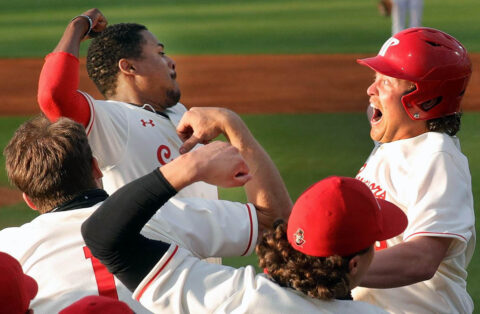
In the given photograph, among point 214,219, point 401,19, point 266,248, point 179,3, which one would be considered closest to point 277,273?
point 266,248

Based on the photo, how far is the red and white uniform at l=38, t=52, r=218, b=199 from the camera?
333cm

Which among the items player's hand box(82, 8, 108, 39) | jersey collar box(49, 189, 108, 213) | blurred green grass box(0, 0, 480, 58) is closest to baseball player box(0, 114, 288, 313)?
jersey collar box(49, 189, 108, 213)

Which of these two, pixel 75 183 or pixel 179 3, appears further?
pixel 179 3

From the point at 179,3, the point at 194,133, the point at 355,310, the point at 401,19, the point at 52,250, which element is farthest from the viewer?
the point at 179,3

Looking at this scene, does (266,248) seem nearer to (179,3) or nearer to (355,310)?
(355,310)

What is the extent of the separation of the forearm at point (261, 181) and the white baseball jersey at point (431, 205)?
379 millimetres

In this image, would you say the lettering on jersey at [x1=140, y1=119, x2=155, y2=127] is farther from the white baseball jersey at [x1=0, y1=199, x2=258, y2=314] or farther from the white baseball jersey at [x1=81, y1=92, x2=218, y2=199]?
the white baseball jersey at [x1=0, y1=199, x2=258, y2=314]

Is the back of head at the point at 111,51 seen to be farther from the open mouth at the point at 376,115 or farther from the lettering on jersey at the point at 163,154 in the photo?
the open mouth at the point at 376,115

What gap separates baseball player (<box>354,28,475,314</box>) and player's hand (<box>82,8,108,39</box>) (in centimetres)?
149

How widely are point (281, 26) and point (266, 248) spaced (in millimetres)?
15189

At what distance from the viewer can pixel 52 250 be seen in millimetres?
2309

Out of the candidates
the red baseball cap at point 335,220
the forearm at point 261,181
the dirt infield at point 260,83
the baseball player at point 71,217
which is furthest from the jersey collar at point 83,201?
the dirt infield at point 260,83

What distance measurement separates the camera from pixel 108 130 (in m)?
3.39

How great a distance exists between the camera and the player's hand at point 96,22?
3.84 metres
